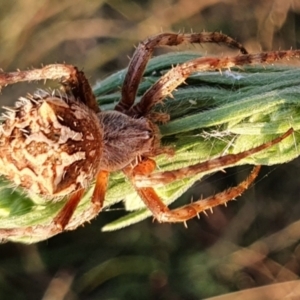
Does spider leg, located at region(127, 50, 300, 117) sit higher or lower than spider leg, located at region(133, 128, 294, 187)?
higher

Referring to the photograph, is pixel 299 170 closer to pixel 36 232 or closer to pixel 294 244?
pixel 294 244

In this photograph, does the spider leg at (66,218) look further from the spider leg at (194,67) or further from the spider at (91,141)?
the spider leg at (194,67)

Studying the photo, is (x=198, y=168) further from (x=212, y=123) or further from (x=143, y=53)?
(x=143, y=53)

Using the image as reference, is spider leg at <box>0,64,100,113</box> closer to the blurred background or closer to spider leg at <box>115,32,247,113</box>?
spider leg at <box>115,32,247,113</box>

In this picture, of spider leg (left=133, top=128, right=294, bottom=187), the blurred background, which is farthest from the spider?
the blurred background

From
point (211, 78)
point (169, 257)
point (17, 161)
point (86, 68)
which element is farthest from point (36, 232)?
point (86, 68)
